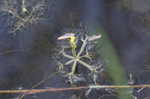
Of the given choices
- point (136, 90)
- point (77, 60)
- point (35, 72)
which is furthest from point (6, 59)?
point (136, 90)

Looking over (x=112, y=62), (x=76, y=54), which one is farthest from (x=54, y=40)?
(x=112, y=62)

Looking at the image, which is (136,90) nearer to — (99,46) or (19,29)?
(99,46)

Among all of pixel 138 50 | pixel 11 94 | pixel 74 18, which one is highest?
pixel 74 18

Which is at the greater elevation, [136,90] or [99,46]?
[99,46]
